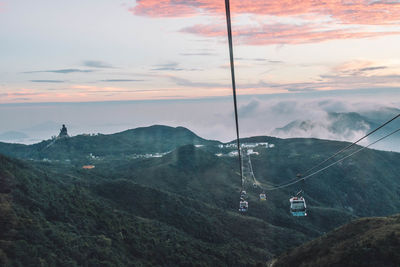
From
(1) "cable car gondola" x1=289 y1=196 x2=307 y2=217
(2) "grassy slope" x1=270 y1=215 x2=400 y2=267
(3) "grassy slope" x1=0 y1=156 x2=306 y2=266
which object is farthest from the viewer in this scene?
(3) "grassy slope" x1=0 y1=156 x2=306 y2=266

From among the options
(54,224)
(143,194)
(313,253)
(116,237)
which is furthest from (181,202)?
(313,253)

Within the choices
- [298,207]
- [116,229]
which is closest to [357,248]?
[298,207]

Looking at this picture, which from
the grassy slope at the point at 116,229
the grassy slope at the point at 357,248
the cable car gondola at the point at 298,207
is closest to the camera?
the grassy slope at the point at 357,248

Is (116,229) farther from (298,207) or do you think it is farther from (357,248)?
(357,248)

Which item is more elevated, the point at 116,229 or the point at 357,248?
the point at 357,248

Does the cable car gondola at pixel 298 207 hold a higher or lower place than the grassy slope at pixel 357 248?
higher

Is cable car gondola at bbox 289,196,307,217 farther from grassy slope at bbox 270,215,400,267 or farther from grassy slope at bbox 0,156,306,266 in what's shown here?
grassy slope at bbox 0,156,306,266

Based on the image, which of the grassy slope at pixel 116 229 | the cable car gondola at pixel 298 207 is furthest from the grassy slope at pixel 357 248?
the grassy slope at pixel 116 229

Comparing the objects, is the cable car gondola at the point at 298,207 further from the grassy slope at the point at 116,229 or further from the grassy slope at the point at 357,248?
the grassy slope at the point at 116,229

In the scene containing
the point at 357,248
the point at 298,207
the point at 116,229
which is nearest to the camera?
the point at 298,207

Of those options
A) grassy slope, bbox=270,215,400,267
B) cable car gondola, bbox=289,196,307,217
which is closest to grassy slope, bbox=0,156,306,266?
grassy slope, bbox=270,215,400,267

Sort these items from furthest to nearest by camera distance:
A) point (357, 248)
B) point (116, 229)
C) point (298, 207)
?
point (116, 229), point (357, 248), point (298, 207)
